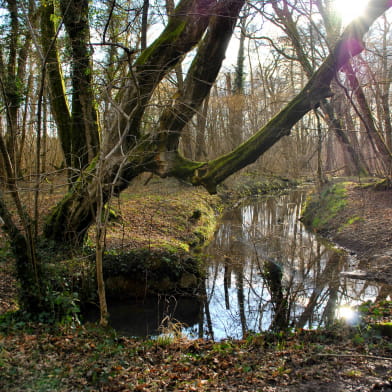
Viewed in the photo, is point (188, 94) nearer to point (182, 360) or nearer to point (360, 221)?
point (182, 360)

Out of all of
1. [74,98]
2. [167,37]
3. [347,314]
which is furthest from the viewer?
[74,98]

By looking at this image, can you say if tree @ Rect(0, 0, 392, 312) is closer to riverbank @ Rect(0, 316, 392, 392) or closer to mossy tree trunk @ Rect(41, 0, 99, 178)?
mossy tree trunk @ Rect(41, 0, 99, 178)

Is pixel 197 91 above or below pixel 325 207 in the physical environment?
above

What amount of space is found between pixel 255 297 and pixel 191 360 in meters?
3.36

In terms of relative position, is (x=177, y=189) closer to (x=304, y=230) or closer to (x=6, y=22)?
(x=304, y=230)

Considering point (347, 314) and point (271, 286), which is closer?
point (347, 314)

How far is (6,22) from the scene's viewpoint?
9.28 m

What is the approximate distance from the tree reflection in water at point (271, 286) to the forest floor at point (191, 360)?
2.98ft

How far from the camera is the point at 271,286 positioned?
6.57 m

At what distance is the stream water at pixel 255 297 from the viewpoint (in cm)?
624

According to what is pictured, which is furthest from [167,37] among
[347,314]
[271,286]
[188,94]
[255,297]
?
[347,314]

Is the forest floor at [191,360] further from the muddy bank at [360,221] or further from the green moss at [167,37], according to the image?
the green moss at [167,37]

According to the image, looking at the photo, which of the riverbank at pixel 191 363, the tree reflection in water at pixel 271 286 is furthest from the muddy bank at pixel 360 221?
the riverbank at pixel 191 363

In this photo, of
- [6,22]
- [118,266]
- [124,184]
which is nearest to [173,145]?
[124,184]
